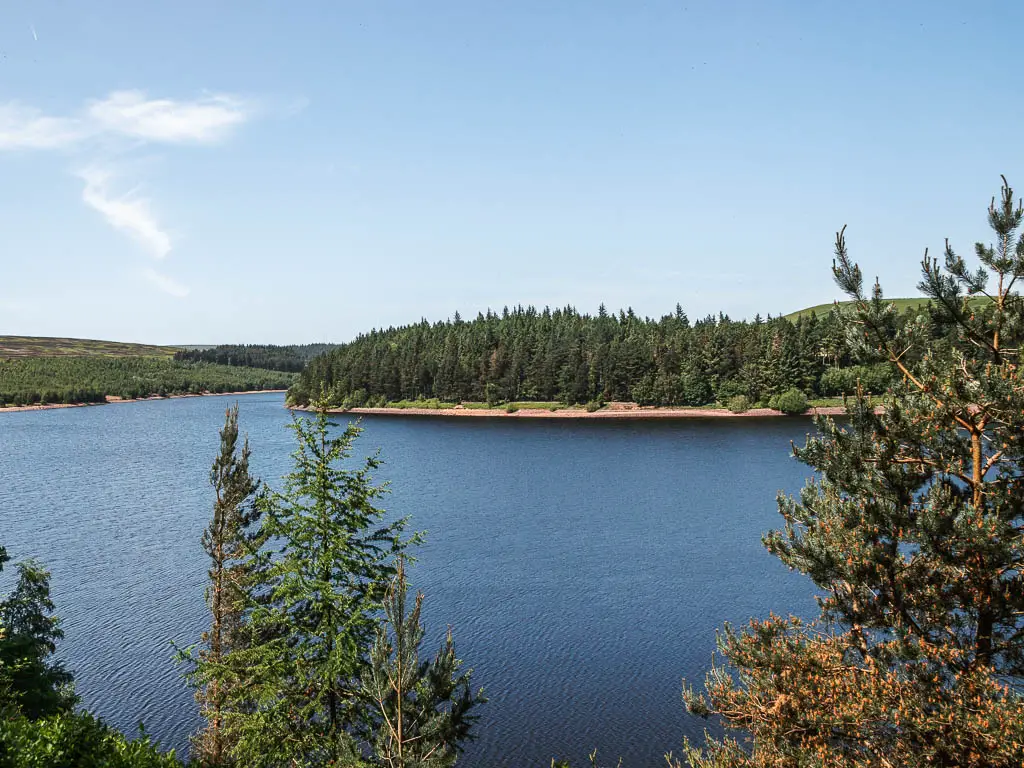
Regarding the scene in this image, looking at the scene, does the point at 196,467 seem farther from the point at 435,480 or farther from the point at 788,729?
the point at 788,729

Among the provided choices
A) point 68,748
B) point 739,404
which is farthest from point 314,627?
point 739,404

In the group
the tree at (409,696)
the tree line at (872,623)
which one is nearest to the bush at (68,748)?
the tree line at (872,623)

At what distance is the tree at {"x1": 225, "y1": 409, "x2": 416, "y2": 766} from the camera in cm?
1745

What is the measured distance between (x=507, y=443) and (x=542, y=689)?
259 feet

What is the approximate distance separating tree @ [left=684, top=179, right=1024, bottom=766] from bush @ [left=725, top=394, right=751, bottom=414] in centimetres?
12393

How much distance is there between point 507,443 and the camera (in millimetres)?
110062

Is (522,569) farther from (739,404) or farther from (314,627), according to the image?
(739,404)

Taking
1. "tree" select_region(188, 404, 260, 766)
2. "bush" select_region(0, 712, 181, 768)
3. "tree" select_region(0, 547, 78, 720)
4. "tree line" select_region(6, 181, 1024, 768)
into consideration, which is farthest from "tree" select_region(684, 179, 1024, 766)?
"tree" select_region(0, 547, 78, 720)

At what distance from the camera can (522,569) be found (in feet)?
153

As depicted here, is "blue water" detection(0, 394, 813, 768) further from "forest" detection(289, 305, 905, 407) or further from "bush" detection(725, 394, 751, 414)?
"forest" detection(289, 305, 905, 407)

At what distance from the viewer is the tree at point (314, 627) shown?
57.3 feet

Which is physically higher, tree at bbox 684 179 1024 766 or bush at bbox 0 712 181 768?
tree at bbox 684 179 1024 766

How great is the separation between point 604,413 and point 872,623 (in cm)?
13332

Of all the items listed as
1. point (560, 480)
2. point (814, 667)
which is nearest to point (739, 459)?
point (560, 480)
